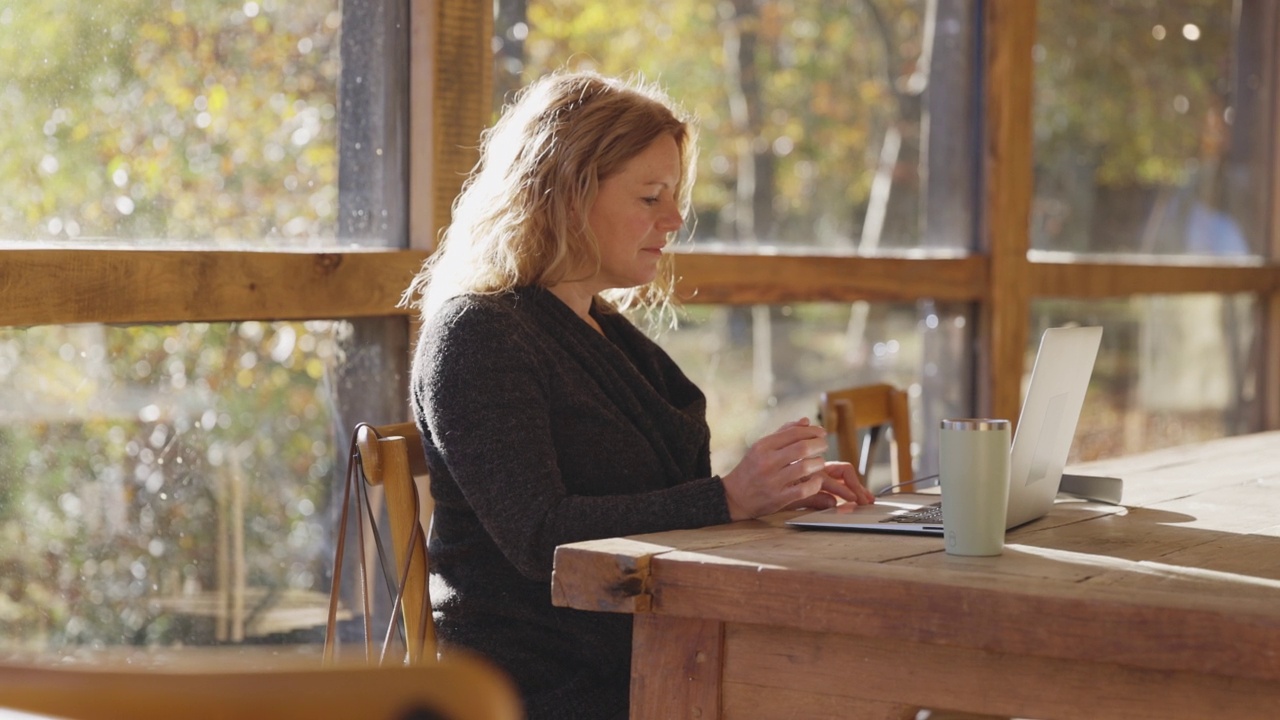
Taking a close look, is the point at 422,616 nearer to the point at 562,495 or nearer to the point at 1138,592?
the point at 562,495

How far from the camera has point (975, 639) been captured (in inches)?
48.9

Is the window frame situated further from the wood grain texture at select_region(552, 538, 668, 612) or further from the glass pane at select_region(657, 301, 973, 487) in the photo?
the wood grain texture at select_region(552, 538, 668, 612)

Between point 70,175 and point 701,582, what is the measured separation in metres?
1.20

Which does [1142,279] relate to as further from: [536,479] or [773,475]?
[536,479]

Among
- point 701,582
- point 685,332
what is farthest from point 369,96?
point 701,582

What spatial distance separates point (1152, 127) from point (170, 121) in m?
3.51

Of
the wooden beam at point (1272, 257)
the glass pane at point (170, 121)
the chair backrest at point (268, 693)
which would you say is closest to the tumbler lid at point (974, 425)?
the chair backrest at point (268, 693)

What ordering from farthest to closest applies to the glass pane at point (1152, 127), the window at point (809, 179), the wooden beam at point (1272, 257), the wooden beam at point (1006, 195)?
the wooden beam at point (1272, 257), the glass pane at point (1152, 127), the wooden beam at point (1006, 195), the window at point (809, 179)

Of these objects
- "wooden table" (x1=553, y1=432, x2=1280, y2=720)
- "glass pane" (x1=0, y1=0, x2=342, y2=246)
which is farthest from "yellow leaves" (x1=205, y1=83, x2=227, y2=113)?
"wooden table" (x1=553, y1=432, x2=1280, y2=720)

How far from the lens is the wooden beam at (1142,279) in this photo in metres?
4.07

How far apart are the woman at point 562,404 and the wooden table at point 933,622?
158mm

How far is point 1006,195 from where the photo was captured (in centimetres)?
385

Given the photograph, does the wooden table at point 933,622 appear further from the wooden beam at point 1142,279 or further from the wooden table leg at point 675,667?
the wooden beam at point 1142,279

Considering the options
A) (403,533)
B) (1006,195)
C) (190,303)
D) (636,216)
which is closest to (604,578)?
(403,533)
